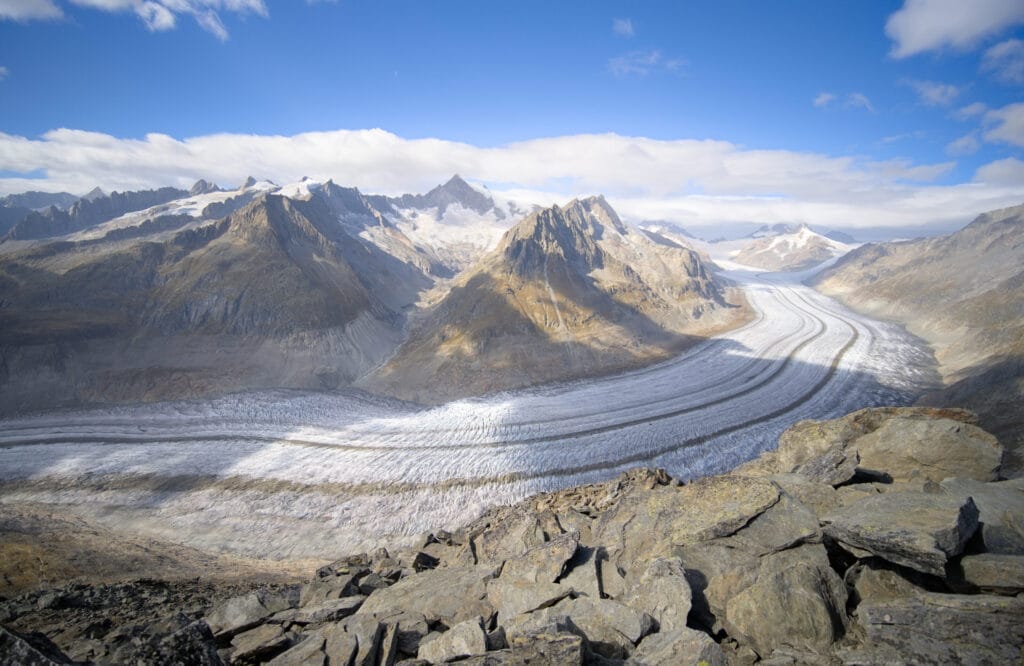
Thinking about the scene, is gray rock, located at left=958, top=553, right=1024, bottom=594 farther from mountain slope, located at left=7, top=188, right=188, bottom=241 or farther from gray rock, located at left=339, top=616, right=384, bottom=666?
mountain slope, located at left=7, top=188, right=188, bottom=241

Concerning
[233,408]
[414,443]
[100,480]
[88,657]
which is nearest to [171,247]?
[233,408]

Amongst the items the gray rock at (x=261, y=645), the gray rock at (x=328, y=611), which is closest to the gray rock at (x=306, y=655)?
the gray rock at (x=261, y=645)

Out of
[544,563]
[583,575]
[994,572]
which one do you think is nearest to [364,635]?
[544,563]

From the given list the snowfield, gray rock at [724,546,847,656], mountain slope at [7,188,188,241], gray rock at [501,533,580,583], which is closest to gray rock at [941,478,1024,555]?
gray rock at [724,546,847,656]

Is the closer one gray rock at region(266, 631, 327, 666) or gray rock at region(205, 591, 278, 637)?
gray rock at region(266, 631, 327, 666)

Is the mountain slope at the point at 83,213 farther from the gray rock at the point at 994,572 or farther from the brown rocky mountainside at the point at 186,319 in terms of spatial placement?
the gray rock at the point at 994,572
